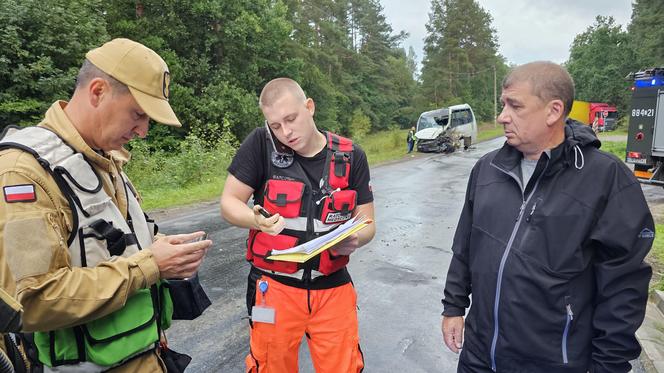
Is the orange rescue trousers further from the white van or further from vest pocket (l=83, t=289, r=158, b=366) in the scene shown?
the white van

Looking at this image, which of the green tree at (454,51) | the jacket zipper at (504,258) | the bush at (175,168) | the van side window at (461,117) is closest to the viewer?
the jacket zipper at (504,258)

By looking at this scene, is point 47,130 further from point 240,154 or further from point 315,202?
point 315,202

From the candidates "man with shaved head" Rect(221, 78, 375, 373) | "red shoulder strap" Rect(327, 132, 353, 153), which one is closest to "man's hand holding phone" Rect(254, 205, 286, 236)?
"man with shaved head" Rect(221, 78, 375, 373)

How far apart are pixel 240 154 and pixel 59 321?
1352 mm

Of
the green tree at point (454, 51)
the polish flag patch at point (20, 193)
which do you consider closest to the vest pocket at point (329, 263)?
the polish flag patch at point (20, 193)

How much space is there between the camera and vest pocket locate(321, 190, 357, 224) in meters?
2.47

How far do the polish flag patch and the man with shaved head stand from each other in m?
1.10

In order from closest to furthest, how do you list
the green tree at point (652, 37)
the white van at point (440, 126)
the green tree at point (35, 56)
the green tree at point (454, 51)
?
the green tree at point (35, 56)
the white van at point (440, 126)
the green tree at point (652, 37)
the green tree at point (454, 51)

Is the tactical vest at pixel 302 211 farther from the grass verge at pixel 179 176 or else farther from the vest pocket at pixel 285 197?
the grass verge at pixel 179 176

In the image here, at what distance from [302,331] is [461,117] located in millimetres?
27486

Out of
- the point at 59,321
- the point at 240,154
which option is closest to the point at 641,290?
the point at 240,154

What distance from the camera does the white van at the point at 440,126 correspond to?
2633 centimetres

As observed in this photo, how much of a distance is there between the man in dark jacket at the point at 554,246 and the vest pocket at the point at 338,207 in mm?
725

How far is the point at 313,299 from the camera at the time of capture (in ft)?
8.01
